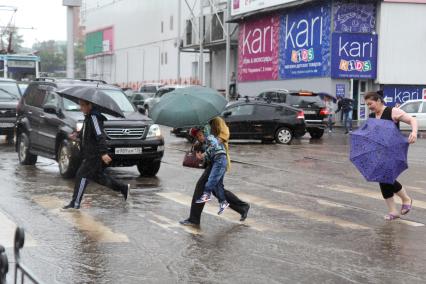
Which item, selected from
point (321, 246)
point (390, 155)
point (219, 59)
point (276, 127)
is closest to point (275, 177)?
point (390, 155)

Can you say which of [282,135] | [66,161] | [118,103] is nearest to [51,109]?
[66,161]

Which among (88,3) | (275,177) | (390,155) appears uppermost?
(88,3)

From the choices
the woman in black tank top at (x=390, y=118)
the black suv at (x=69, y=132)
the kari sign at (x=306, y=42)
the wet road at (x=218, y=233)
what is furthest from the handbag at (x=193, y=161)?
the kari sign at (x=306, y=42)

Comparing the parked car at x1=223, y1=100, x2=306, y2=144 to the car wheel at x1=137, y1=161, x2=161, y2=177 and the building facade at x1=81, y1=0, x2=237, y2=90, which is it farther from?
the building facade at x1=81, y1=0, x2=237, y2=90

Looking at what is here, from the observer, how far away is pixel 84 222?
27.5ft

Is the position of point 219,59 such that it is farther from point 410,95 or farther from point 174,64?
point 410,95

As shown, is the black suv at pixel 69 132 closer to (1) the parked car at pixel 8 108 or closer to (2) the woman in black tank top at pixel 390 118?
(2) the woman in black tank top at pixel 390 118

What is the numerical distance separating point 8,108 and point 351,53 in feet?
63.7

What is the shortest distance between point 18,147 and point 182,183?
14.7 ft

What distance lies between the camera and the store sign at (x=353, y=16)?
1335 inches

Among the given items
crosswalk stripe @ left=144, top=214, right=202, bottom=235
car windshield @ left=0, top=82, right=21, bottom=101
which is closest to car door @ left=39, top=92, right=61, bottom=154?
crosswalk stripe @ left=144, top=214, right=202, bottom=235

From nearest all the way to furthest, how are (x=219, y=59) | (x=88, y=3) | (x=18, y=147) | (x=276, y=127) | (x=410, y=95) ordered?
(x=18, y=147)
(x=276, y=127)
(x=410, y=95)
(x=219, y=59)
(x=88, y=3)

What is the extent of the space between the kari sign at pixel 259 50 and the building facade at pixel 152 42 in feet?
12.1

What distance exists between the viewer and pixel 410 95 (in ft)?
114
